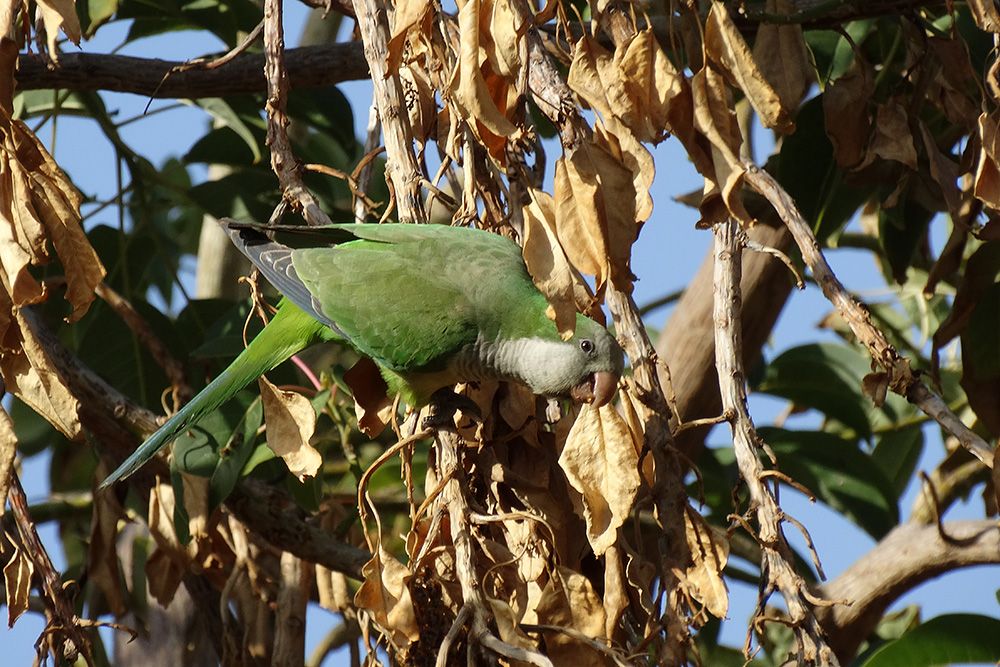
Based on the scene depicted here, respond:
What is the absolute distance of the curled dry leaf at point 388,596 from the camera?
179 centimetres

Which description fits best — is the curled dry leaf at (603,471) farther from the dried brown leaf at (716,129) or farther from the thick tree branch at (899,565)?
the thick tree branch at (899,565)

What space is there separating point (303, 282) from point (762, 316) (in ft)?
5.64

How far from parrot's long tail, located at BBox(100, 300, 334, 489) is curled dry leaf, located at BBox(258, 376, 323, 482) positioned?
417mm

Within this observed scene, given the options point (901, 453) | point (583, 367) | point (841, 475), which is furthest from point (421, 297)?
point (901, 453)

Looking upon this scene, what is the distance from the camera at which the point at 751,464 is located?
1.80 meters

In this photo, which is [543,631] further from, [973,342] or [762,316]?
[762,316]

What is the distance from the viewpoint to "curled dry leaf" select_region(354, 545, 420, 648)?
1.79 meters

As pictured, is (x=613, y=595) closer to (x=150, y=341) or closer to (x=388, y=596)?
(x=388, y=596)

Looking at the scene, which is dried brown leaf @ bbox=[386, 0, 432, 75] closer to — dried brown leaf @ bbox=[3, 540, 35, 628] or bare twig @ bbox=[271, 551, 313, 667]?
dried brown leaf @ bbox=[3, 540, 35, 628]

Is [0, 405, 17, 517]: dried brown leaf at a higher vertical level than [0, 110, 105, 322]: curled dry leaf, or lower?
lower

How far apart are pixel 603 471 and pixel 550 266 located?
312 millimetres

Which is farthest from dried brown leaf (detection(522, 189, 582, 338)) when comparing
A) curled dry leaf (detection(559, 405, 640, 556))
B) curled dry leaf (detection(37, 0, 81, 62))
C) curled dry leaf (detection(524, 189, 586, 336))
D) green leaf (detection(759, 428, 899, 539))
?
green leaf (detection(759, 428, 899, 539))

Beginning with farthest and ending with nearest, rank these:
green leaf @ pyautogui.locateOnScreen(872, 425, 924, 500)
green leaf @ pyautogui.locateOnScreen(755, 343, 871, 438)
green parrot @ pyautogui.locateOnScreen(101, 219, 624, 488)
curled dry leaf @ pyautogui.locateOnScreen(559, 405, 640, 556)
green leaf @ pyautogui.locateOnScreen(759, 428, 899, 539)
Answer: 1. green leaf @ pyautogui.locateOnScreen(872, 425, 924, 500)
2. green leaf @ pyautogui.locateOnScreen(755, 343, 871, 438)
3. green leaf @ pyautogui.locateOnScreen(759, 428, 899, 539)
4. green parrot @ pyautogui.locateOnScreen(101, 219, 624, 488)
5. curled dry leaf @ pyautogui.locateOnScreen(559, 405, 640, 556)

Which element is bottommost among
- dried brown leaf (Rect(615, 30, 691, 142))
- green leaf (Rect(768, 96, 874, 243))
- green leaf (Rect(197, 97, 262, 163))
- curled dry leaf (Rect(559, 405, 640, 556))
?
curled dry leaf (Rect(559, 405, 640, 556))
